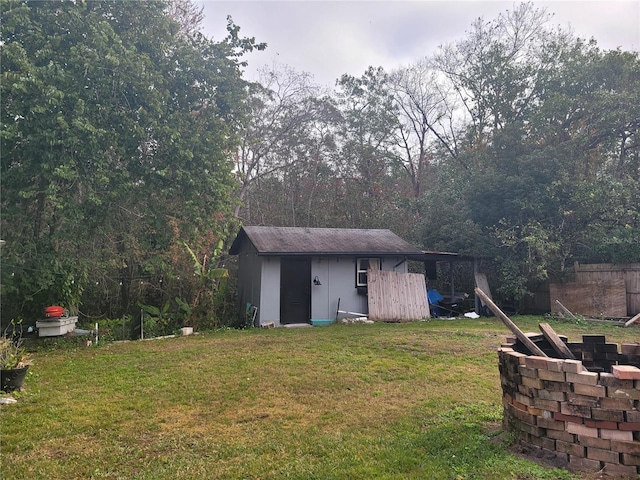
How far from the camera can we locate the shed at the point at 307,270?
496 inches

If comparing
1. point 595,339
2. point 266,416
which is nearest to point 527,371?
point 595,339

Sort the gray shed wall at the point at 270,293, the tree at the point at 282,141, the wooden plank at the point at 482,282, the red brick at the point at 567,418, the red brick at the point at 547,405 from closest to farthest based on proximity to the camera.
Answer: the red brick at the point at 567,418, the red brick at the point at 547,405, the gray shed wall at the point at 270,293, the wooden plank at the point at 482,282, the tree at the point at 282,141

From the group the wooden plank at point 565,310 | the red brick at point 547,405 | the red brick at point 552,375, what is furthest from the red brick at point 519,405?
the wooden plank at point 565,310

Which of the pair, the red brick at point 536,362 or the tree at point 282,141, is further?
the tree at point 282,141

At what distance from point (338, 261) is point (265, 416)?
8.97m

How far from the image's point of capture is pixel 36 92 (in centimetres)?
801

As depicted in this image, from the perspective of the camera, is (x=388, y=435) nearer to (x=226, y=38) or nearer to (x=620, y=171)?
(x=226, y=38)

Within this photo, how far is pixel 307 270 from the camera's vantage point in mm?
13922

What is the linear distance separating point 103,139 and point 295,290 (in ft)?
24.0

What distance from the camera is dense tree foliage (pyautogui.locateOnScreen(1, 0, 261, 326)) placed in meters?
8.27

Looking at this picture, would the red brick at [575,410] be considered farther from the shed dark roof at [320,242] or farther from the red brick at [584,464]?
the shed dark roof at [320,242]

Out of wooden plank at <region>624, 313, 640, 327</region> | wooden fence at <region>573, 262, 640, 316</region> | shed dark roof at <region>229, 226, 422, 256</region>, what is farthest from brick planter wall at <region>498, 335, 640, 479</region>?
wooden fence at <region>573, 262, 640, 316</region>

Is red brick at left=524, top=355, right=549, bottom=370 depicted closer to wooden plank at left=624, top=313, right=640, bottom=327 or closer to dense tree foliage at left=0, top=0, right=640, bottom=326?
dense tree foliage at left=0, top=0, right=640, bottom=326

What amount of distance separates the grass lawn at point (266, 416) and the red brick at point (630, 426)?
1.57 feet
